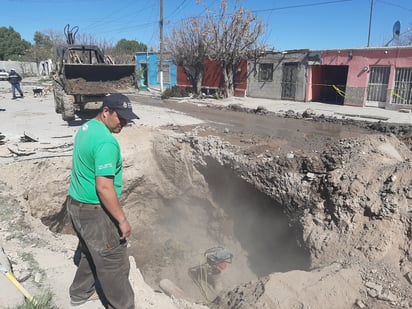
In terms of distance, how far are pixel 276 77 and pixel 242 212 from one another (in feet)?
51.1

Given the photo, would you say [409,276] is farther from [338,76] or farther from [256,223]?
[338,76]

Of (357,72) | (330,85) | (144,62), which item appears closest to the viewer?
(357,72)

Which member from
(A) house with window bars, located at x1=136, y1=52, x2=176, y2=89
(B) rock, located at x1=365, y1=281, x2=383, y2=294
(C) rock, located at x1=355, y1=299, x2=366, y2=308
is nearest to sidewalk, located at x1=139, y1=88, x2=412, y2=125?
(A) house with window bars, located at x1=136, y1=52, x2=176, y2=89

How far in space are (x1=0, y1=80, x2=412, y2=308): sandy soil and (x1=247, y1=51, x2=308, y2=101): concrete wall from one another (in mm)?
9533

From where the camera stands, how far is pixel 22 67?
4578cm

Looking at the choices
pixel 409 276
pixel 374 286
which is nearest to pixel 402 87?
pixel 409 276

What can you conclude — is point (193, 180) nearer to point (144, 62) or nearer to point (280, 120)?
point (280, 120)

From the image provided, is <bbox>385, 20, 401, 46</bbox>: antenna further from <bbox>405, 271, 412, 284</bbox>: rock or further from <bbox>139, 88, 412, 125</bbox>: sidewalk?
<bbox>405, 271, 412, 284</bbox>: rock

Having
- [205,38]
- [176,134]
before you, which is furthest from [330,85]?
[176,134]

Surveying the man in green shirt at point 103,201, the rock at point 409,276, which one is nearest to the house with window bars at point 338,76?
the rock at point 409,276

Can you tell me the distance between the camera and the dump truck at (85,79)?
10219 millimetres

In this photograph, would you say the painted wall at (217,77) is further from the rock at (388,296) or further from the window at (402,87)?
the rock at (388,296)

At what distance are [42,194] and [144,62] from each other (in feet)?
92.7

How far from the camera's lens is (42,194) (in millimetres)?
6699
